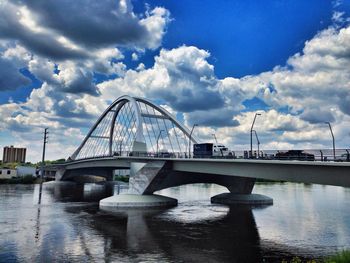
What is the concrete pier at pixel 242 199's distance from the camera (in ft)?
186

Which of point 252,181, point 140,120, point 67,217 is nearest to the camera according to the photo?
point 67,217

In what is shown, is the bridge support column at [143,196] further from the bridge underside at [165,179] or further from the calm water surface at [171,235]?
the calm water surface at [171,235]

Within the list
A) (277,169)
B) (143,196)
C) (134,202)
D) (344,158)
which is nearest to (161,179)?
(143,196)

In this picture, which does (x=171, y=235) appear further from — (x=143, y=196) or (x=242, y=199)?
(x=242, y=199)

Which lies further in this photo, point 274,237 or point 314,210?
point 314,210

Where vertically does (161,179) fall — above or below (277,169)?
below

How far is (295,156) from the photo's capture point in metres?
29.7

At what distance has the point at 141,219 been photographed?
40656mm

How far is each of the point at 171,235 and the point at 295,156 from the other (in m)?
13.3

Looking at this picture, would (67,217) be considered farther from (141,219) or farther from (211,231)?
(211,231)

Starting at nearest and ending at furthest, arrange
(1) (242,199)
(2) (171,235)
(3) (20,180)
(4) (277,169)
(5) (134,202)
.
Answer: (2) (171,235) < (4) (277,169) < (5) (134,202) < (1) (242,199) < (3) (20,180)

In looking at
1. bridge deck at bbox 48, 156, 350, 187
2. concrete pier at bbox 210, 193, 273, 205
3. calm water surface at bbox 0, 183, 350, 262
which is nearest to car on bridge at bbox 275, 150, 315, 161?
bridge deck at bbox 48, 156, 350, 187

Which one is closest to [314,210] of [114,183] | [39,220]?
[39,220]

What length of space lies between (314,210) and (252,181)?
13125 mm
